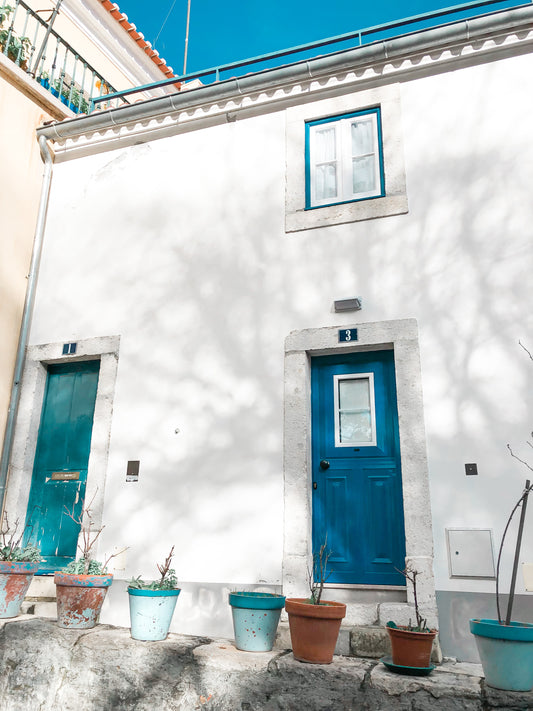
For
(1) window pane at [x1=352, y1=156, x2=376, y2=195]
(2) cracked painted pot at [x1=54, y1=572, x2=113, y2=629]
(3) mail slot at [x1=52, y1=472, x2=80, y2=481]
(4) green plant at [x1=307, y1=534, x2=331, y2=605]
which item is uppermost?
(1) window pane at [x1=352, y1=156, x2=376, y2=195]

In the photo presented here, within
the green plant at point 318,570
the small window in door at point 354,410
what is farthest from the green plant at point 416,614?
the small window in door at point 354,410

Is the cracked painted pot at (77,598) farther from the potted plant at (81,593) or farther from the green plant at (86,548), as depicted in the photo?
the green plant at (86,548)

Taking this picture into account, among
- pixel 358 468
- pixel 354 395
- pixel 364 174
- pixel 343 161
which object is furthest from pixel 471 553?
pixel 343 161

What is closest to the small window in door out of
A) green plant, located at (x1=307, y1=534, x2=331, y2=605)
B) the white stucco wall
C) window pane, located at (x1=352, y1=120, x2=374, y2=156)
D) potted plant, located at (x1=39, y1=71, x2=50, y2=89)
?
the white stucco wall

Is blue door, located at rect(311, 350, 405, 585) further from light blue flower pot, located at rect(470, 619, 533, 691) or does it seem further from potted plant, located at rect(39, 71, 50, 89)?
potted plant, located at rect(39, 71, 50, 89)

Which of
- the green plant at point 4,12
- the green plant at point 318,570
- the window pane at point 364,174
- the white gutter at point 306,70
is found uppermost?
the green plant at point 4,12

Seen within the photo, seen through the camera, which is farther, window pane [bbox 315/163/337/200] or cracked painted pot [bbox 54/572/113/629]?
window pane [bbox 315/163/337/200]

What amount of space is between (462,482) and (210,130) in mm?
4238

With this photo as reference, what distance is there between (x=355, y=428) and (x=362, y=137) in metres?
2.71

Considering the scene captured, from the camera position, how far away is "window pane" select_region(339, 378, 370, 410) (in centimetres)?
503

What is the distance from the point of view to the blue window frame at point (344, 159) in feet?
18.0

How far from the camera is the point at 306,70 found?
5.73 m

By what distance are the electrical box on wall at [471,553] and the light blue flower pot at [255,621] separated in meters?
1.27

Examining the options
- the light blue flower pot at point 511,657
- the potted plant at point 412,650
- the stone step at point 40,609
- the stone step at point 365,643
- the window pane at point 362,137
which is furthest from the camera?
the window pane at point 362,137
